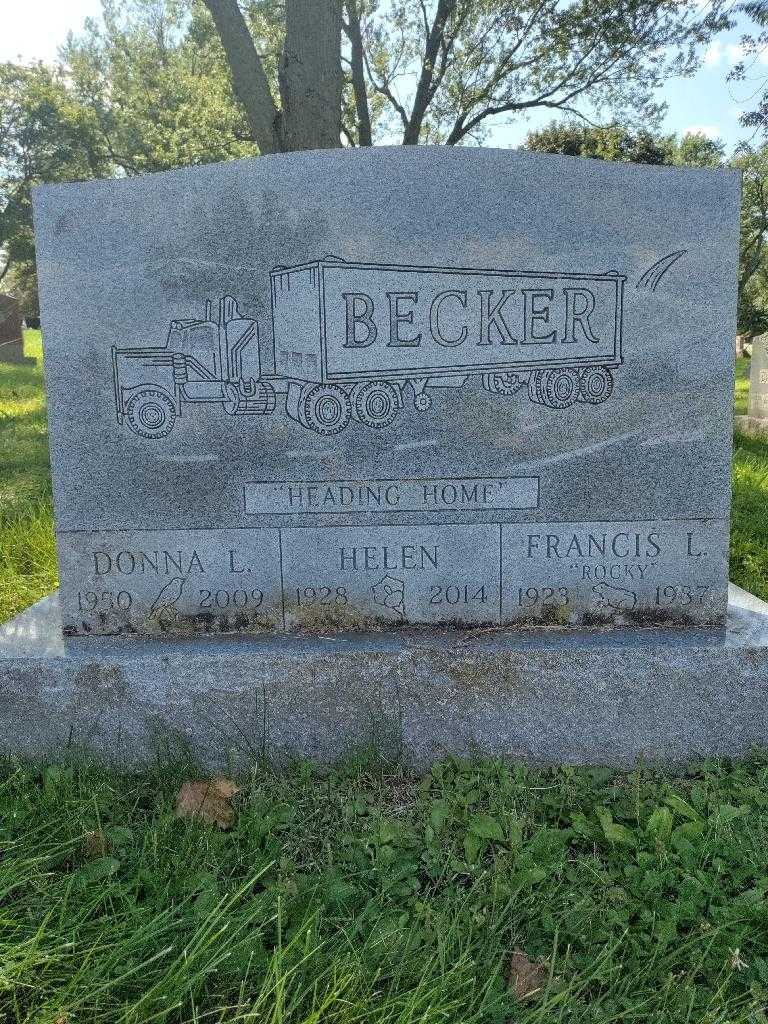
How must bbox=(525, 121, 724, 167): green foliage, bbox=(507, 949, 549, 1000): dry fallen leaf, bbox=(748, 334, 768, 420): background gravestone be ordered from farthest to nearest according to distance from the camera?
bbox=(525, 121, 724, 167): green foliage, bbox=(748, 334, 768, 420): background gravestone, bbox=(507, 949, 549, 1000): dry fallen leaf

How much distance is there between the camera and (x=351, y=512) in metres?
2.72

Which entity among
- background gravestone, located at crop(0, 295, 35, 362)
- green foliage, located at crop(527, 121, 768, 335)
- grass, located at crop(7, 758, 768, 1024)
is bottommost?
grass, located at crop(7, 758, 768, 1024)

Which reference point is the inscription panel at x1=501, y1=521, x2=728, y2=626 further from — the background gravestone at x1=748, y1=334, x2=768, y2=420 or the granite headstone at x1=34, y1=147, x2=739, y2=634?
the background gravestone at x1=748, y1=334, x2=768, y2=420

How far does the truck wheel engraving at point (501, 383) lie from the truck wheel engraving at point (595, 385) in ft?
0.70

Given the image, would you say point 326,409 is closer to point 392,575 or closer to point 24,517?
point 392,575

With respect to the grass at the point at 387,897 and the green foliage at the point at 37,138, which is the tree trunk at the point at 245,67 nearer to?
the grass at the point at 387,897

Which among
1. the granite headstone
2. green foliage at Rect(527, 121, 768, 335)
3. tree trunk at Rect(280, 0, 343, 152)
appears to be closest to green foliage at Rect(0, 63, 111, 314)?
green foliage at Rect(527, 121, 768, 335)

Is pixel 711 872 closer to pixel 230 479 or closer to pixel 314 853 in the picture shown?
pixel 314 853

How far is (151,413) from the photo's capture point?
268cm

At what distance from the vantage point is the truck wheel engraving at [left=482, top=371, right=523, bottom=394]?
2.67 m

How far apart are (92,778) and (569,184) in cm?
240

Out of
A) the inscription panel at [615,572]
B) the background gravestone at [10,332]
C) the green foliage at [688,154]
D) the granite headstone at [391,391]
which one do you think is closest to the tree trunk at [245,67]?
the granite headstone at [391,391]

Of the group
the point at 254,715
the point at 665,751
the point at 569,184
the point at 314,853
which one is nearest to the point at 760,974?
the point at 665,751

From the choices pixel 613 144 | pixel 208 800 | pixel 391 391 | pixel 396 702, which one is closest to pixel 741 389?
pixel 613 144
